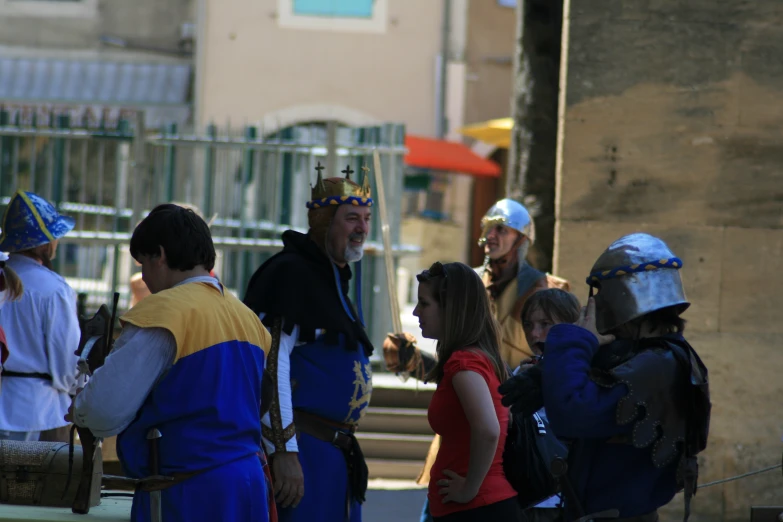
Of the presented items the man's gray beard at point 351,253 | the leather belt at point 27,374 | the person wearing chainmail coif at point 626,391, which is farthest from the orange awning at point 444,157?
the person wearing chainmail coif at point 626,391

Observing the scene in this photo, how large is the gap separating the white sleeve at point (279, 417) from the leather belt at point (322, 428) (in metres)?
0.15

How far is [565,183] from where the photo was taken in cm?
632

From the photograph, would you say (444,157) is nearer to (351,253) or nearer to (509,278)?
(509,278)

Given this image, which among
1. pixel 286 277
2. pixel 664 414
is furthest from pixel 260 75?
pixel 664 414

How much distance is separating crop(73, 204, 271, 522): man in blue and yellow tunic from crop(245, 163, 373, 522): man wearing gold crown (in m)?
0.75

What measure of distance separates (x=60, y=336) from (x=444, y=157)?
15105mm

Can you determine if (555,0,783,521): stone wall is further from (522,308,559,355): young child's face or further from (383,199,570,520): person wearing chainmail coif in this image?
(522,308,559,355): young child's face

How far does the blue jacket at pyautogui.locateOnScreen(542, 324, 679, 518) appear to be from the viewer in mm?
3090

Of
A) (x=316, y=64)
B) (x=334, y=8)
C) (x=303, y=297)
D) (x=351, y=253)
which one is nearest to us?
(x=303, y=297)

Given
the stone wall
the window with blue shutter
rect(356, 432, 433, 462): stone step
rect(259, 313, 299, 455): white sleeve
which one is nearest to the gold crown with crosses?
rect(259, 313, 299, 455): white sleeve

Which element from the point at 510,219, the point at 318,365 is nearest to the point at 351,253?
the point at 318,365

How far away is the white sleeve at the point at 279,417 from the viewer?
4.05 meters

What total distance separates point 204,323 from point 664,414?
4.07 feet

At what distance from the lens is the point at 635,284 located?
10.4 feet
